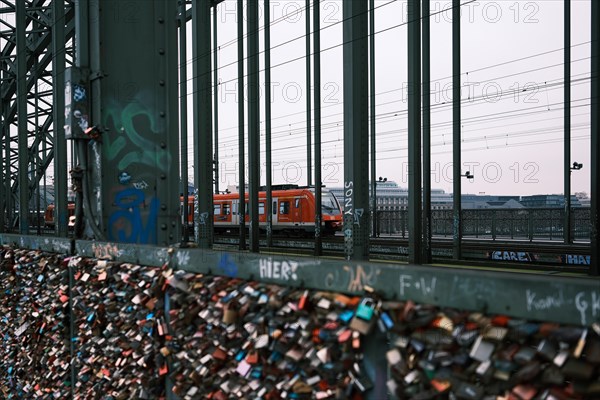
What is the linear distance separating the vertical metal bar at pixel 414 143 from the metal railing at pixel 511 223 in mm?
11286

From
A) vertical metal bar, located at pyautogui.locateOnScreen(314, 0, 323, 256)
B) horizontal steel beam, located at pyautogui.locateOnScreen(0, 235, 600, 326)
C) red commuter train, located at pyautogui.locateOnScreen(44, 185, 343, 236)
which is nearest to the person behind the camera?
horizontal steel beam, located at pyautogui.locateOnScreen(0, 235, 600, 326)

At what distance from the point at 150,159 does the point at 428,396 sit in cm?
354

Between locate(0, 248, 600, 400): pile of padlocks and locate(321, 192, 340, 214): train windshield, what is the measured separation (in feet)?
84.9

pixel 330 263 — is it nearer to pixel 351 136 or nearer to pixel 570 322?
pixel 570 322

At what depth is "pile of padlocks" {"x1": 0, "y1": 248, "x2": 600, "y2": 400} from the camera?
1471mm

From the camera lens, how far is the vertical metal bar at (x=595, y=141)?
12.0 meters

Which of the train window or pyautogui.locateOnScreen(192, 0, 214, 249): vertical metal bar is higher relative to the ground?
pyautogui.locateOnScreen(192, 0, 214, 249): vertical metal bar

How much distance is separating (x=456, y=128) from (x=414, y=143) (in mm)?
3254

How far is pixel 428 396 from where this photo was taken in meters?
1.67

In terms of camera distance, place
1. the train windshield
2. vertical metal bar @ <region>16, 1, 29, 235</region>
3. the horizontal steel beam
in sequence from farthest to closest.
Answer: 1. the train windshield
2. vertical metal bar @ <region>16, 1, 29, 235</region>
3. the horizontal steel beam

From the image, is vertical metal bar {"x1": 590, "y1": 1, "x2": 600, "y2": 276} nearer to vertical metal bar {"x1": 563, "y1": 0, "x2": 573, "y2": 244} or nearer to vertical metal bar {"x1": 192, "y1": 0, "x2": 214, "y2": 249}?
vertical metal bar {"x1": 563, "y1": 0, "x2": 573, "y2": 244}

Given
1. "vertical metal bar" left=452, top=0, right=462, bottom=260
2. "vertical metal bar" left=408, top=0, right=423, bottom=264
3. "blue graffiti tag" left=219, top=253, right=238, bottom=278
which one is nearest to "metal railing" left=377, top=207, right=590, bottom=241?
"vertical metal bar" left=452, top=0, right=462, bottom=260

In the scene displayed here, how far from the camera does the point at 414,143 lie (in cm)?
1493

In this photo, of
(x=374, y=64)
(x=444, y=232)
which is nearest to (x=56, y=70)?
(x=374, y=64)
